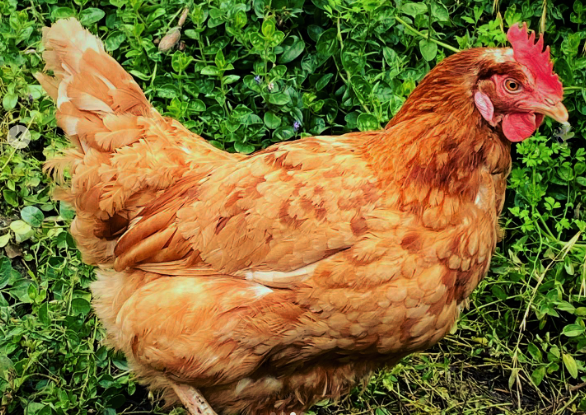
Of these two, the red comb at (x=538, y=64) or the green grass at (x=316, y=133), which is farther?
the green grass at (x=316, y=133)

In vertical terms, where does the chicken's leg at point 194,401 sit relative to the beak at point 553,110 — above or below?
below

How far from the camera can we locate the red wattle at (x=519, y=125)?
2.25m

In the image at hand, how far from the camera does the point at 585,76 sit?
11.9 feet

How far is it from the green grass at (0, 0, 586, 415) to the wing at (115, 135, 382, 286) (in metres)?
0.79

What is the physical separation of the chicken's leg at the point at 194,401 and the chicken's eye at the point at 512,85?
1.45 m

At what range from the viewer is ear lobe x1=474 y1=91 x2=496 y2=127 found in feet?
7.36

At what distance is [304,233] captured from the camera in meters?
2.38

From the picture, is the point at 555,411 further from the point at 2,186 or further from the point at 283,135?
the point at 2,186

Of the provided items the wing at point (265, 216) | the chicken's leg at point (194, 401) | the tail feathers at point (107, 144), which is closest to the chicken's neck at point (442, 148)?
the wing at point (265, 216)

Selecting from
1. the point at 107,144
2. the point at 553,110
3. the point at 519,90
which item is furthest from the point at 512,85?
the point at 107,144

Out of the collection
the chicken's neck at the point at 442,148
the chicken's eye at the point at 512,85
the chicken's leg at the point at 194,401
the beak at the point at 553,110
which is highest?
the chicken's eye at the point at 512,85

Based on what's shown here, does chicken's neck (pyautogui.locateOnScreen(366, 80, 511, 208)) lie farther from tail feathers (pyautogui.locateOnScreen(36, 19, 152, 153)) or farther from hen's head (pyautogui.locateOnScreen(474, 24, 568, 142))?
tail feathers (pyautogui.locateOnScreen(36, 19, 152, 153))

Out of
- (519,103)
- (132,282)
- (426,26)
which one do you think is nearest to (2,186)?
(132,282)

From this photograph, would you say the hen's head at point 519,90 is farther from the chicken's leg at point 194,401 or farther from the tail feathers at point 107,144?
the chicken's leg at point 194,401
